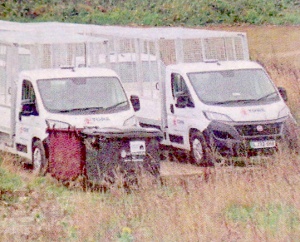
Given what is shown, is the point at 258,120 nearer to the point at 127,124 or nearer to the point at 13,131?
the point at 127,124

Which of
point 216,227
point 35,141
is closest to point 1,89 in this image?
point 35,141

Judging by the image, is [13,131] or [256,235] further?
[13,131]

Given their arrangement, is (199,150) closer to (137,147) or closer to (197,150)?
(197,150)

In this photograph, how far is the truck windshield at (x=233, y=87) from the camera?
18.2 metres

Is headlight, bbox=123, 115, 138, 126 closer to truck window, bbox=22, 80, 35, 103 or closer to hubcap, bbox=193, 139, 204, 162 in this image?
hubcap, bbox=193, 139, 204, 162

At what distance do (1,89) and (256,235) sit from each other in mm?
10962

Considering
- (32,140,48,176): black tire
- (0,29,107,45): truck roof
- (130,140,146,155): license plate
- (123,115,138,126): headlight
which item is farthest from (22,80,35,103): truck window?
(130,140,146,155): license plate

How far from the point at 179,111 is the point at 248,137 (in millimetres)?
1626

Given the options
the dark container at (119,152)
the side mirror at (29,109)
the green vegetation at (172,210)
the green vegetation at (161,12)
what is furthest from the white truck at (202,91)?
the green vegetation at (161,12)

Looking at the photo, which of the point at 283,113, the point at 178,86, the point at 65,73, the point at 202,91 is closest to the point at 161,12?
the point at 178,86

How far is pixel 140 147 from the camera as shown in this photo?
49.4ft

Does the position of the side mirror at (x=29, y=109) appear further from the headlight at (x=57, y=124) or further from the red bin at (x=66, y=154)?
the red bin at (x=66, y=154)

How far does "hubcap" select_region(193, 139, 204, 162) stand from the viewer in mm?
17969

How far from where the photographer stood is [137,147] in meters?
15.0
